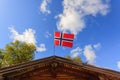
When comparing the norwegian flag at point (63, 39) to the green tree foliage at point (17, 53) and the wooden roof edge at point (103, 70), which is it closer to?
the wooden roof edge at point (103, 70)

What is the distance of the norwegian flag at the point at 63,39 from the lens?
1297 cm

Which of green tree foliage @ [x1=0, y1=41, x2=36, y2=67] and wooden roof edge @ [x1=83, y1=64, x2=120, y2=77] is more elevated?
green tree foliage @ [x1=0, y1=41, x2=36, y2=67]

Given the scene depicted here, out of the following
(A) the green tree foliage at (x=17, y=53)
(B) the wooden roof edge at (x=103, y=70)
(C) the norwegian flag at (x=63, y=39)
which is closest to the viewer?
(B) the wooden roof edge at (x=103, y=70)

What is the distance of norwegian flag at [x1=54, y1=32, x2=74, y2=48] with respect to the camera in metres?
13.0

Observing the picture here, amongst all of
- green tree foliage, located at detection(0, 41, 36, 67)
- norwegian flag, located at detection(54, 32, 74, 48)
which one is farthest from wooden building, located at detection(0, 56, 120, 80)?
green tree foliage, located at detection(0, 41, 36, 67)

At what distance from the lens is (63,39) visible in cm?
1312

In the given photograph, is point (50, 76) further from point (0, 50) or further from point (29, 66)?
point (0, 50)

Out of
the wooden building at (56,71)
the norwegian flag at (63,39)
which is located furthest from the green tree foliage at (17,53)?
the wooden building at (56,71)

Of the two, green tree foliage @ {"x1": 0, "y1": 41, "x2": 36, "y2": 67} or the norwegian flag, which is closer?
the norwegian flag

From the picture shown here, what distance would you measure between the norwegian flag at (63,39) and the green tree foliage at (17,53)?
888 inches

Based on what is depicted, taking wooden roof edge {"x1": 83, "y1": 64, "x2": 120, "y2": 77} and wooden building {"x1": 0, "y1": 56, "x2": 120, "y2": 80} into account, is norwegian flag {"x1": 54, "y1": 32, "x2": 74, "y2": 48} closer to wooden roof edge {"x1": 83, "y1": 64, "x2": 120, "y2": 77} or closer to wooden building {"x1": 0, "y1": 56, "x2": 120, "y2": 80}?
wooden building {"x1": 0, "y1": 56, "x2": 120, "y2": 80}

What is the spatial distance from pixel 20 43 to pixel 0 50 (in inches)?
140

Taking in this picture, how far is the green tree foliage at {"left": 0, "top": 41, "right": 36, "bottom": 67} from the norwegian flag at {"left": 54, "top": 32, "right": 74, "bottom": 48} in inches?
888

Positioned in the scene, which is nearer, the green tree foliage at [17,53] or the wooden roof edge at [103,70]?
the wooden roof edge at [103,70]
